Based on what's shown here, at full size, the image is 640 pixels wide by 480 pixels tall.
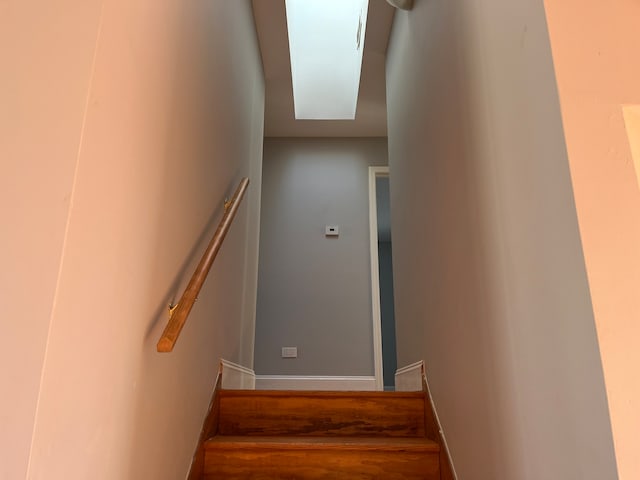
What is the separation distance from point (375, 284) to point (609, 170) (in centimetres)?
A: 348

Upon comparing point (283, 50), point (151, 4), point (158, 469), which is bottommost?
point (158, 469)

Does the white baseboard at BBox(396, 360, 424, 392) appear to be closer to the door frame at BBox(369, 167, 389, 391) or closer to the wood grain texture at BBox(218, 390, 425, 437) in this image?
the wood grain texture at BBox(218, 390, 425, 437)

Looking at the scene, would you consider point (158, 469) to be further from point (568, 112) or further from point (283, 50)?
point (283, 50)

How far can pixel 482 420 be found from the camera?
142cm

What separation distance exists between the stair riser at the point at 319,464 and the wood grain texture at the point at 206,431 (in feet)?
0.14

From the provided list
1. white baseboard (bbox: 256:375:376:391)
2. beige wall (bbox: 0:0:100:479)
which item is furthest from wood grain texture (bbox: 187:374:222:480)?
white baseboard (bbox: 256:375:376:391)

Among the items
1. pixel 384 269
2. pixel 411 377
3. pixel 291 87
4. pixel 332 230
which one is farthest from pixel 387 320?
pixel 411 377

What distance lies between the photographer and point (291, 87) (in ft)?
13.6

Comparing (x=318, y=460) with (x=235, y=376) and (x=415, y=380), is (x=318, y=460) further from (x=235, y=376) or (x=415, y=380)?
(x=235, y=376)

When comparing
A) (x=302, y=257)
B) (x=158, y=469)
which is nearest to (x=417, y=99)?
(x=158, y=469)

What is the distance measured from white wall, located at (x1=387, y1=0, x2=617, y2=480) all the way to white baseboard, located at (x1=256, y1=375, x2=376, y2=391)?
Answer: 1.99 metres

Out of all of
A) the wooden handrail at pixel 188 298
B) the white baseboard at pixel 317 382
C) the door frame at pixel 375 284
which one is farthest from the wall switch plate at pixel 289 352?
the wooden handrail at pixel 188 298

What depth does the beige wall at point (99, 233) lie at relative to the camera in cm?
80

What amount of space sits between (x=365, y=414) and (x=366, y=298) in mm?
2261
